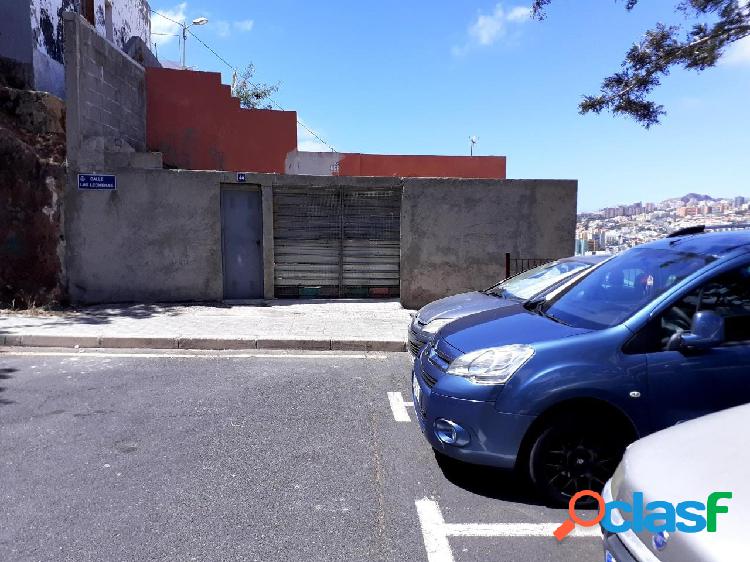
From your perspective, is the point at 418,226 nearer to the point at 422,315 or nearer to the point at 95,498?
the point at 422,315

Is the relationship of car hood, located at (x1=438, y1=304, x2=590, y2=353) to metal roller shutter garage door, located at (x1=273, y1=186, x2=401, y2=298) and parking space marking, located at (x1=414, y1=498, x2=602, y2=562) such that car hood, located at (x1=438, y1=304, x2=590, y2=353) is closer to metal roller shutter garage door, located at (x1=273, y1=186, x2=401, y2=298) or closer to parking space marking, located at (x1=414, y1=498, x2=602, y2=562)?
parking space marking, located at (x1=414, y1=498, x2=602, y2=562)

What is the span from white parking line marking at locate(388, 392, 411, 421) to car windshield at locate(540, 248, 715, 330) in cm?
173

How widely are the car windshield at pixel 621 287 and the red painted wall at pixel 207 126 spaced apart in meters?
12.2

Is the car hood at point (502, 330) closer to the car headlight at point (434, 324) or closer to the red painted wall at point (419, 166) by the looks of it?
the car headlight at point (434, 324)

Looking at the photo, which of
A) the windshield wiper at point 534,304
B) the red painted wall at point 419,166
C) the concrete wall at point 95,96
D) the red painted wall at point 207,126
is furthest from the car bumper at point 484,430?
the red painted wall at point 419,166

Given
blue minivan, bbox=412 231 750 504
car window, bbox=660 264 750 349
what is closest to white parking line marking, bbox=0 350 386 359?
blue minivan, bbox=412 231 750 504

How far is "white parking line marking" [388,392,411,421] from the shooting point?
531 centimetres

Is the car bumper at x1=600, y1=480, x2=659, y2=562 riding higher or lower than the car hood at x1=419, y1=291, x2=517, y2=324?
lower

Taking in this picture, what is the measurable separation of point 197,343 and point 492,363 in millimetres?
5731

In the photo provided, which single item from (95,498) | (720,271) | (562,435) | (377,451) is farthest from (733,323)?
(95,498)

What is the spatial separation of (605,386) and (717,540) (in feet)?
5.71

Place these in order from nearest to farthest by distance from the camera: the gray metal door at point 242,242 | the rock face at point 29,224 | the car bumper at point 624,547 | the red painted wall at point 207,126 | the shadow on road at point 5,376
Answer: the car bumper at point 624,547
the shadow on road at point 5,376
the rock face at point 29,224
the gray metal door at point 242,242
the red painted wall at point 207,126

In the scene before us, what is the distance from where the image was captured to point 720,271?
11.8 ft

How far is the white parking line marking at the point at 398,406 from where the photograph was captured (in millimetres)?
5309
